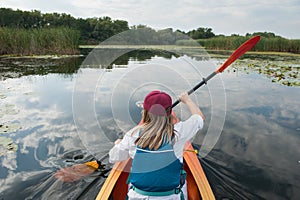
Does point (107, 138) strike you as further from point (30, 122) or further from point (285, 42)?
point (285, 42)

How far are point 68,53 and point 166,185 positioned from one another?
1606cm

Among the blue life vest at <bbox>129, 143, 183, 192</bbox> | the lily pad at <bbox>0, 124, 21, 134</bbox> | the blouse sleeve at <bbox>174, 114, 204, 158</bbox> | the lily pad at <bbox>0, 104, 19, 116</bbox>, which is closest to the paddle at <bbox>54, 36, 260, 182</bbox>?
the blouse sleeve at <bbox>174, 114, 204, 158</bbox>

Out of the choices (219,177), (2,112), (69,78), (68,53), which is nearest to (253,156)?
(219,177)

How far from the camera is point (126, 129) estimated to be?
3305 millimetres

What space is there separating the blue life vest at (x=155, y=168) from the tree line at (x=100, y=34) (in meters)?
1.38

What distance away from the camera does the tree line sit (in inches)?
108

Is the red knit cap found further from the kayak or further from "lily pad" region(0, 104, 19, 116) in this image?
"lily pad" region(0, 104, 19, 116)

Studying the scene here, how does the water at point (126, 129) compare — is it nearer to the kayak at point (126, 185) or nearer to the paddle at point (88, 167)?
the paddle at point (88, 167)

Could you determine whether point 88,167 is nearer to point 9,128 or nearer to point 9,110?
point 9,128

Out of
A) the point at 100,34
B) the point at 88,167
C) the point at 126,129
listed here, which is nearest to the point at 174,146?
the point at 126,129

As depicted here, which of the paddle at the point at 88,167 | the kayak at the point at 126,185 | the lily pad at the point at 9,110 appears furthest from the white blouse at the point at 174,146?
the lily pad at the point at 9,110

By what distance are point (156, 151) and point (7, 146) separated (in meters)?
3.27

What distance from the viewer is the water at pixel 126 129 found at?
2789mm

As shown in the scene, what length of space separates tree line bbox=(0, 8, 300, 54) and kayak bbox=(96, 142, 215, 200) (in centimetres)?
134
